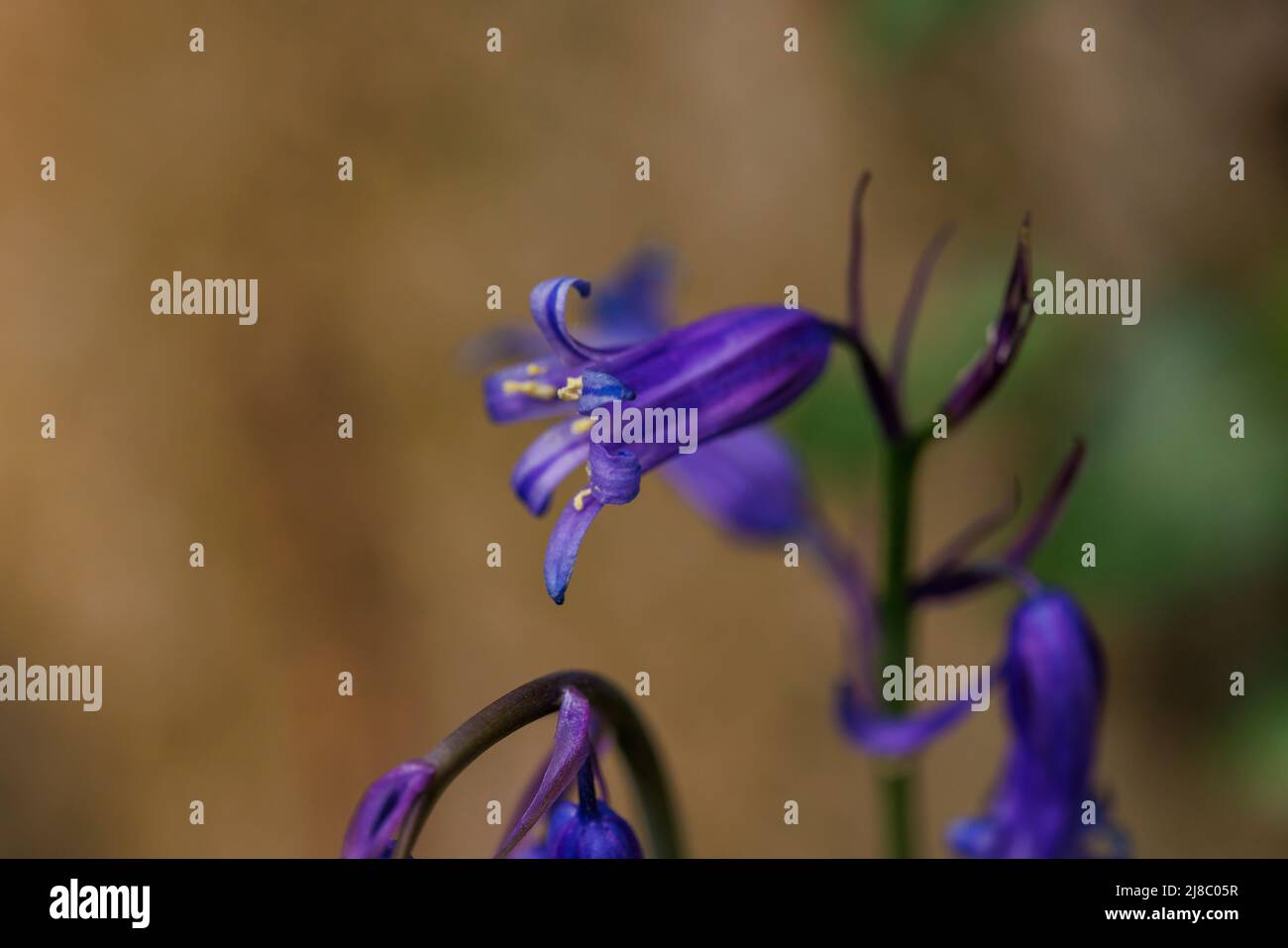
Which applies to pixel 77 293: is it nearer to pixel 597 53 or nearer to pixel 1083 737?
pixel 597 53

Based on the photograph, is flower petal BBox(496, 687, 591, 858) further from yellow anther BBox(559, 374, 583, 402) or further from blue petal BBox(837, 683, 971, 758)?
blue petal BBox(837, 683, 971, 758)

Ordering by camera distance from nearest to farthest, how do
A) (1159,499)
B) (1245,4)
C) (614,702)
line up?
(614,702), (1159,499), (1245,4)

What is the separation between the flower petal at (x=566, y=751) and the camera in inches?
68.8

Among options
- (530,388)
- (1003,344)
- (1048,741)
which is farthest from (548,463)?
(1048,741)

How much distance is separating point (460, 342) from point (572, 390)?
139 inches

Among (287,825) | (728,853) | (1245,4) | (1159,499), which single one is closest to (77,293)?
(287,825)

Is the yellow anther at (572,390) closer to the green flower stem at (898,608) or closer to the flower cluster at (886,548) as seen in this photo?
the flower cluster at (886,548)

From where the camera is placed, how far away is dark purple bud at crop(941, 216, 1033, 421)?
2145 mm

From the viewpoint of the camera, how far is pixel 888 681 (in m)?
2.66

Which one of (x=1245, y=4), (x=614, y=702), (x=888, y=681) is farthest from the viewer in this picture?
(x=1245, y=4)

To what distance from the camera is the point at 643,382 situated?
7.02 feet

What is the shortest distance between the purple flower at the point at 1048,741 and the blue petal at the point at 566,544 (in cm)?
88

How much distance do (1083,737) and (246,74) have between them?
4.44 meters

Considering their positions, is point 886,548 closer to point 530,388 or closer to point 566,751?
point 530,388
